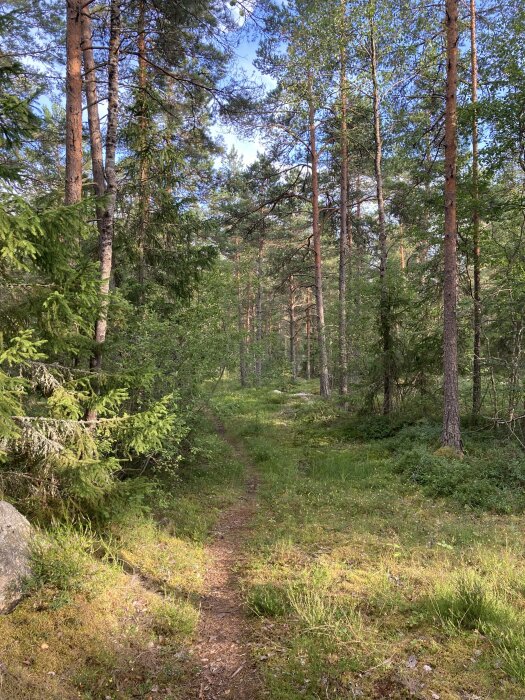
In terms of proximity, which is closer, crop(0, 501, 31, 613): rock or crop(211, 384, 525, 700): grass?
crop(211, 384, 525, 700): grass

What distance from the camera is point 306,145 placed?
1750cm

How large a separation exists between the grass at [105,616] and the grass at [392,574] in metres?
0.90

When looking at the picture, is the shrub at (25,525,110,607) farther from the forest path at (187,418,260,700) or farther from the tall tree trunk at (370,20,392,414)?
the tall tree trunk at (370,20,392,414)

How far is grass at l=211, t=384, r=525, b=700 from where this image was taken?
11.7 feet

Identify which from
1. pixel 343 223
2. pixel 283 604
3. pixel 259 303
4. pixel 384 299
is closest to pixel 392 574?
pixel 283 604

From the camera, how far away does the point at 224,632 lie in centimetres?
454

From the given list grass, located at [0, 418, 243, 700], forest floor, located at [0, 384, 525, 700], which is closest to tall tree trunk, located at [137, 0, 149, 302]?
forest floor, located at [0, 384, 525, 700]

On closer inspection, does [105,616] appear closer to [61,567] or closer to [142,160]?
[61,567]

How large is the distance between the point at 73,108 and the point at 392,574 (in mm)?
8669

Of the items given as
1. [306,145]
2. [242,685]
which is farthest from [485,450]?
[306,145]

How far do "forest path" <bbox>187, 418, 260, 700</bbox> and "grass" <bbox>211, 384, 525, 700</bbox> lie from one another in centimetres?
17

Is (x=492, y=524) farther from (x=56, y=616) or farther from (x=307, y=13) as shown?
(x=307, y=13)

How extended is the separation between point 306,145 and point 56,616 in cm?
1817

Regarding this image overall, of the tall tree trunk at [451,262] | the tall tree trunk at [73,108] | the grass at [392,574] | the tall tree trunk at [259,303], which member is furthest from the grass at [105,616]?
the tall tree trunk at [259,303]
